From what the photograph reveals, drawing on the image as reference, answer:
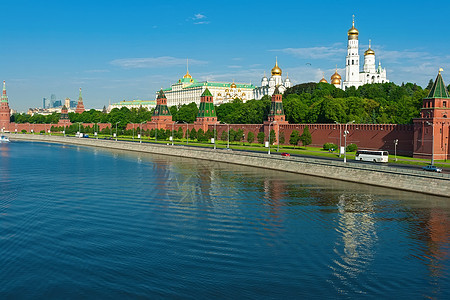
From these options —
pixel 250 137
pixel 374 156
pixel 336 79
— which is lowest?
pixel 374 156

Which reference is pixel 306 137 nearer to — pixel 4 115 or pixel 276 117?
pixel 276 117

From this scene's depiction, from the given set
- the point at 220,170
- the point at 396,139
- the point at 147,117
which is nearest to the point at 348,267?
the point at 220,170

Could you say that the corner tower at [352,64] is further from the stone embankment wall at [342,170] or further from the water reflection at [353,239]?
the water reflection at [353,239]

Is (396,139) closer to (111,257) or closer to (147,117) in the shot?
(111,257)

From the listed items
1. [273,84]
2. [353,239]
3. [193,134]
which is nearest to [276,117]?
[193,134]

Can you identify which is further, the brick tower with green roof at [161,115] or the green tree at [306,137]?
the brick tower with green roof at [161,115]

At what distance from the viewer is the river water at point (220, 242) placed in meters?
17.0

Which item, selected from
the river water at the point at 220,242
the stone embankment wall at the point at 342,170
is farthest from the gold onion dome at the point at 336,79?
the river water at the point at 220,242

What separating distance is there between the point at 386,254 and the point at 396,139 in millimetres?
39746

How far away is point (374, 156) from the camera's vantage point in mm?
51531

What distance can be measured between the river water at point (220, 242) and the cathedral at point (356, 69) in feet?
332

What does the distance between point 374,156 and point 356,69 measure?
89.2 meters

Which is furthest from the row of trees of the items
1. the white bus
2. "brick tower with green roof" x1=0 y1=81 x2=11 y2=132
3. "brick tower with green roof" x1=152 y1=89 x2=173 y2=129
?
"brick tower with green roof" x1=0 y1=81 x2=11 y2=132

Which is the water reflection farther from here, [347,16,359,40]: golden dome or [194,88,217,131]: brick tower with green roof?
[347,16,359,40]: golden dome
